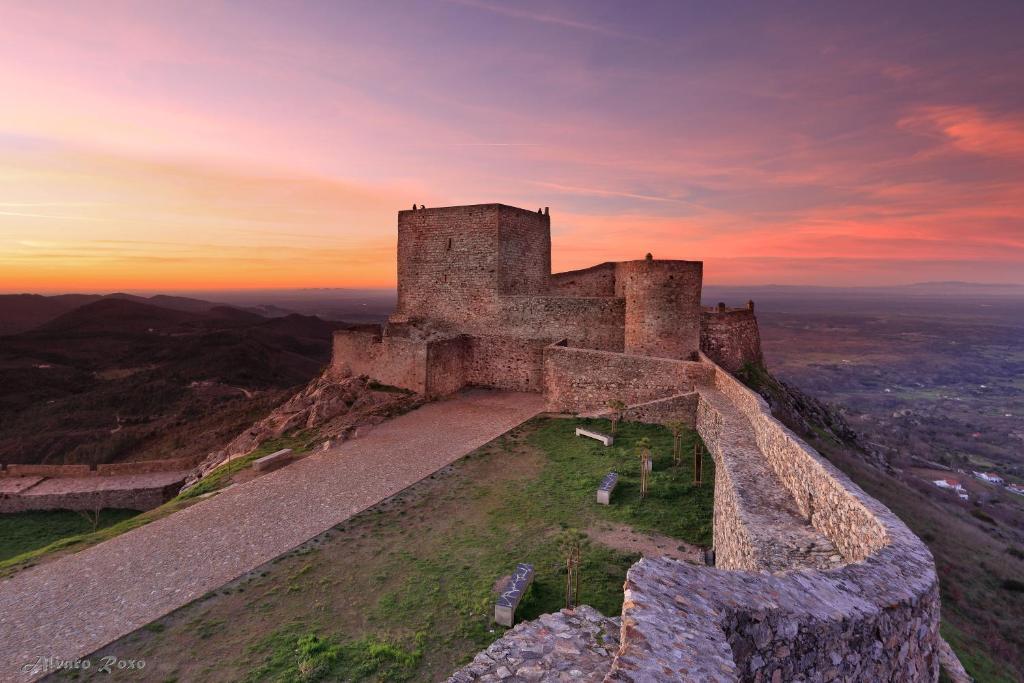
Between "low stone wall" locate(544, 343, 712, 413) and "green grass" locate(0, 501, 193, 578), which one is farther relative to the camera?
"low stone wall" locate(544, 343, 712, 413)

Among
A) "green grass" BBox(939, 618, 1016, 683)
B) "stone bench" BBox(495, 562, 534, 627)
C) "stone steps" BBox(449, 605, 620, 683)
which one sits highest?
"stone steps" BBox(449, 605, 620, 683)

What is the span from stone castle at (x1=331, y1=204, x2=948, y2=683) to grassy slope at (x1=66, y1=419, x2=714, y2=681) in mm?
2178

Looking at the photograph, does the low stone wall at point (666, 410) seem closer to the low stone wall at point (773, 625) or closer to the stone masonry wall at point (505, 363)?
the stone masonry wall at point (505, 363)

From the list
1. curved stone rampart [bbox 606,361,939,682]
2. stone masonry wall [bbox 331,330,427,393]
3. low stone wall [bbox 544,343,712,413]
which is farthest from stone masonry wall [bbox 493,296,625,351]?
curved stone rampart [bbox 606,361,939,682]

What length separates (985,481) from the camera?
34.7m

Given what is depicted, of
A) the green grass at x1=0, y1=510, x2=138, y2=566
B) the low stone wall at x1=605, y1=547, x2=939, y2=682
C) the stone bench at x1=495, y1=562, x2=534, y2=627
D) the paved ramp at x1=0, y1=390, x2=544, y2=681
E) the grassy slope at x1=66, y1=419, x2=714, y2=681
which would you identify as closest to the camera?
the low stone wall at x1=605, y1=547, x2=939, y2=682

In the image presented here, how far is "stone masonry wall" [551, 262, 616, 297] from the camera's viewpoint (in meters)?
25.5

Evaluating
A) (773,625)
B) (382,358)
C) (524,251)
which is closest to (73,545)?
(382,358)

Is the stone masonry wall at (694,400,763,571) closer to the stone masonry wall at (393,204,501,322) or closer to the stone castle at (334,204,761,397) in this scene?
the stone castle at (334,204,761,397)

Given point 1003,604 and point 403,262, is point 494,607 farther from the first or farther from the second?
point 403,262

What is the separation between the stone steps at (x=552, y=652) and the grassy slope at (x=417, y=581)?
294 cm

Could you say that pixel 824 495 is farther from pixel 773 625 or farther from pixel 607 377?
pixel 607 377

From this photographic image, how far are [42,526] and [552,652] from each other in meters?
26.8

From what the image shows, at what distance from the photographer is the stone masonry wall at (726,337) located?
21641 millimetres
